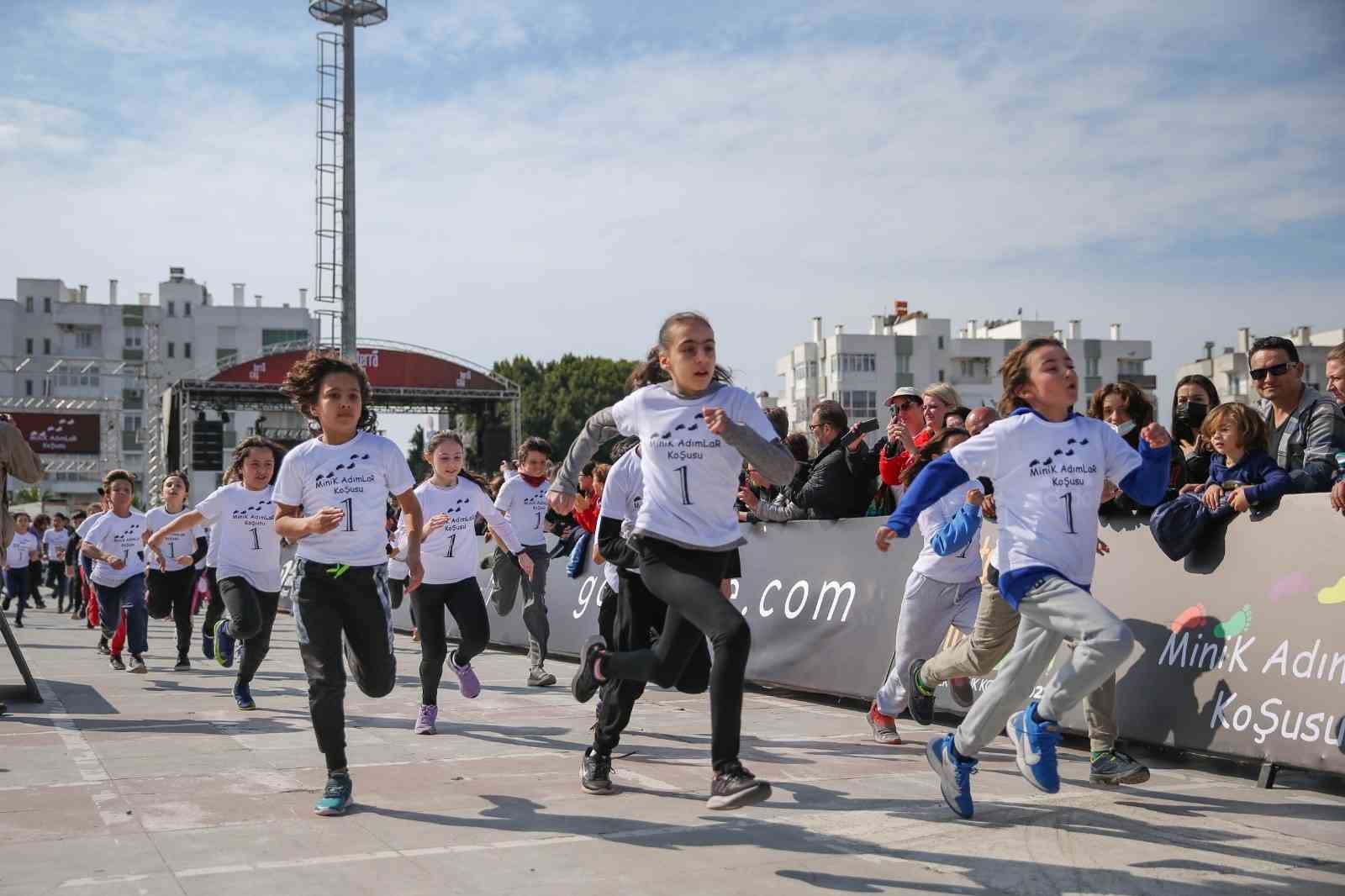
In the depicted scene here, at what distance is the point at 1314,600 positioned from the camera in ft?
20.2

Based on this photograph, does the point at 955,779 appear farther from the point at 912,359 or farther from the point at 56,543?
the point at 912,359

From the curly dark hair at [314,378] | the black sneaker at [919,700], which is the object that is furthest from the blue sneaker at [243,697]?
the black sneaker at [919,700]

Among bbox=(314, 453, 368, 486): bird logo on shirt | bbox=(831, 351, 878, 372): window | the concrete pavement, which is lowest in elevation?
the concrete pavement

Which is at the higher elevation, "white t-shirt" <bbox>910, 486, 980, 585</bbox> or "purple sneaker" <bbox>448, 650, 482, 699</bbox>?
"white t-shirt" <bbox>910, 486, 980, 585</bbox>

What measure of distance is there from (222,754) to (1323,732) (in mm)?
5323

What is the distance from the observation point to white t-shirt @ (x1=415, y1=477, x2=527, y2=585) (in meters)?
8.62

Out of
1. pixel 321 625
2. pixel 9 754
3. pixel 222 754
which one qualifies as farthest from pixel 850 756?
pixel 9 754

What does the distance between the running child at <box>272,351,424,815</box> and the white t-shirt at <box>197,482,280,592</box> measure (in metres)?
4.04

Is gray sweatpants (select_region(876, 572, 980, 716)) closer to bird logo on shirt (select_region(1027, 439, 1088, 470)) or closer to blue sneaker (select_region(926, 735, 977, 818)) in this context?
blue sneaker (select_region(926, 735, 977, 818))

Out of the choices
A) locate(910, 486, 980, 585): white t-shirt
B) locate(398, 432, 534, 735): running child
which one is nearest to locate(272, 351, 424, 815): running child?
locate(398, 432, 534, 735): running child

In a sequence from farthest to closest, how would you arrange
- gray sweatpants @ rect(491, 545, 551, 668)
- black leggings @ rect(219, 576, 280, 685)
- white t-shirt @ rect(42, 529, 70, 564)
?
white t-shirt @ rect(42, 529, 70, 564), gray sweatpants @ rect(491, 545, 551, 668), black leggings @ rect(219, 576, 280, 685)

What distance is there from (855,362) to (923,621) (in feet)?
348

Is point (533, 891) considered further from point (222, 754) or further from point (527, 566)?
point (527, 566)

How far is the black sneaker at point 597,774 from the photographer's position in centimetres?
601
